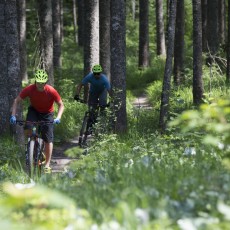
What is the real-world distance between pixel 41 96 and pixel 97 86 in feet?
11.1

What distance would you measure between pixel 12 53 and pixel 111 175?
7370 millimetres

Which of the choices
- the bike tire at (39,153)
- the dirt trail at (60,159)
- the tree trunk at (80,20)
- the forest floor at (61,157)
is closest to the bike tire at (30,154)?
the bike tire at (39,153)

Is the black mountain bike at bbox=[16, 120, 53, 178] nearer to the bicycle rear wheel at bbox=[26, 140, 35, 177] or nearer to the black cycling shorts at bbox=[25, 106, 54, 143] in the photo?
the bicycle rear wheel at bbox=[26, 140, 35, 177]

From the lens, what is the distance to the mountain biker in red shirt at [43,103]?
29.1 feet

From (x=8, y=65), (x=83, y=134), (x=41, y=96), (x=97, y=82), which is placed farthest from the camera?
(x=83, y=134)

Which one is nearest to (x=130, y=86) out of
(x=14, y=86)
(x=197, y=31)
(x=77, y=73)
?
(x=77, y=73)

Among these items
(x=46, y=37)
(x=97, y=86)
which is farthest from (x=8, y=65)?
(x=46, y=37)

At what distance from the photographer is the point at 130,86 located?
24.3 metres

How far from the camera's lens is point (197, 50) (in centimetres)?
1505

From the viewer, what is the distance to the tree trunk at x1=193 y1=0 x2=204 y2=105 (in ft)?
48.7

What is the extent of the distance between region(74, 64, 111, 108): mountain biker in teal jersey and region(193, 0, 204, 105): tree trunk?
4.00 meters

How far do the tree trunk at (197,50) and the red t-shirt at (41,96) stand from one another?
23.3ft

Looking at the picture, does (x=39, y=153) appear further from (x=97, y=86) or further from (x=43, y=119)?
(x=97, y=86)

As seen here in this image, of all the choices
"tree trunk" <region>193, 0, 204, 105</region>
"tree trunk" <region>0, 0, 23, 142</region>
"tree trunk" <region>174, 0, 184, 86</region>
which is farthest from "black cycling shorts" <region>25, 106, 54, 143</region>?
"tree trunk" <region>174, 0, 184, 86</region>
